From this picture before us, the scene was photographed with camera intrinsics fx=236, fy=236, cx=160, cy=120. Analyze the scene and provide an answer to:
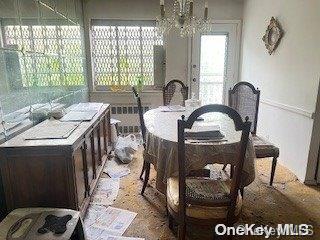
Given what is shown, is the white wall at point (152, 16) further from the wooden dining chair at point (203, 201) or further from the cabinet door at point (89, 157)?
the wooden dining chair at point (203, 201)

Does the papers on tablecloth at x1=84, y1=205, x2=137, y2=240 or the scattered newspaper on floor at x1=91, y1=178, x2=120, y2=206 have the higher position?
the scattered newspaper on floor at x1=91, y1=178, x2=120, y2=206

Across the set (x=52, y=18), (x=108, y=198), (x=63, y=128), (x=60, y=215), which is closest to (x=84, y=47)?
(x=52, y=18)

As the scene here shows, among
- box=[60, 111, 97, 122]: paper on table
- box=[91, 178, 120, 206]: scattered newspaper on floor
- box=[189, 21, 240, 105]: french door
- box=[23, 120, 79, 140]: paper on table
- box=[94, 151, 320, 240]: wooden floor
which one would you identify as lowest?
box=[94, 151, 320, 240]: wooden floor

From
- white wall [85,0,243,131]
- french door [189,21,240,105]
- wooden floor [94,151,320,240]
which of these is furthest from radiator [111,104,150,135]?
wooden floor [94,151,320,240]

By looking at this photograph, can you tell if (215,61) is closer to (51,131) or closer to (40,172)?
(51,131)

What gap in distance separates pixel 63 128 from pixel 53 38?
3.82ft

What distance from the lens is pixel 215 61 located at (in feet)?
13.6

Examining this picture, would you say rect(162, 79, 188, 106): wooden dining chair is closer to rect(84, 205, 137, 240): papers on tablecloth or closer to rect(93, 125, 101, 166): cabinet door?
rect(93, 125, 101, 166): cabinet door

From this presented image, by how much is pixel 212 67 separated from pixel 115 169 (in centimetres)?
249

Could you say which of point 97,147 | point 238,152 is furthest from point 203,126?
point 97,147

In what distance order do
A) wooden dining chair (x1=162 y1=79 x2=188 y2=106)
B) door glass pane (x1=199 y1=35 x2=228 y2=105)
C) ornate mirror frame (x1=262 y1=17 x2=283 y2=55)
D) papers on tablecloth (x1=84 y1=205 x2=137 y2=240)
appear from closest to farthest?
papers on tablecloth (x1=84 y1=205 x2=137 y2=240) < ornate mirror frame (x1=262 y1=17 x2=283 y2=55) < wooden dining chair (x1=162 y1=79 x2=188 y2=106) < door glass pane (x1=199 y1=35 x2=228 y2=105)

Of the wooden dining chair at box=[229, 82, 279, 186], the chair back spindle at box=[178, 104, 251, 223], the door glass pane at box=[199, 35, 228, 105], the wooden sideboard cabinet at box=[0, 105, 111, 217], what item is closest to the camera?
the chair back spindle at box=[178, 104, 251, 223]

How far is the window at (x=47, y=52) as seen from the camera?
1.86m

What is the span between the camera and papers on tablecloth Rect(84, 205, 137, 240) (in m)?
1.76
